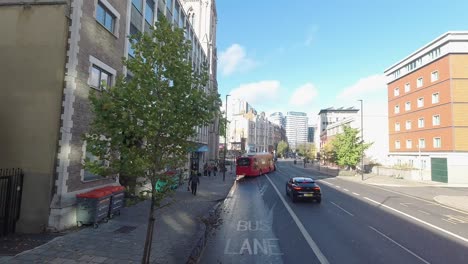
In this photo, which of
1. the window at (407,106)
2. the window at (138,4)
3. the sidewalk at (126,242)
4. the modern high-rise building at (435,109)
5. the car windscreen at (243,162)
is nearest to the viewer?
the sidewalk at (126,242)

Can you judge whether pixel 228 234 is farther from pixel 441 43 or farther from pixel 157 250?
pixel 441 43

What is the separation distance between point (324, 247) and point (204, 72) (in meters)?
7.06

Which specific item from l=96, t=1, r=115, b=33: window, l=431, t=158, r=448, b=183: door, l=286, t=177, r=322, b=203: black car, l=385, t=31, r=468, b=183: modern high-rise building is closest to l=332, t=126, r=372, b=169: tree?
l=385, t=31, r=468, b=183: modern high-rise building

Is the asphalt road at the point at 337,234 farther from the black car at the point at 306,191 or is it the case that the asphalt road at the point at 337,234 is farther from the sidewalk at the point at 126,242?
the sidewalk at the point at 126,242

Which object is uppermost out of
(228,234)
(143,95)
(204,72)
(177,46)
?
(177,46)

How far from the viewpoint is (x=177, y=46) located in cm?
763

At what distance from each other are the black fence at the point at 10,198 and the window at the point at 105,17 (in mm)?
7388

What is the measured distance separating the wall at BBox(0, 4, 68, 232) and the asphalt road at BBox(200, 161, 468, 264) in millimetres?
6815

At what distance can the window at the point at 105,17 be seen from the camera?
13742 millimetres

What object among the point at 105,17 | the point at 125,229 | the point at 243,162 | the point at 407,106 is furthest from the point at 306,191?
the point at 407,106

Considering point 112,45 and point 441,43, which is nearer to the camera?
point 112,45

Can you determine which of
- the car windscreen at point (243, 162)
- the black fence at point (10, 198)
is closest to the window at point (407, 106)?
the car windscreen at point (243, 162)

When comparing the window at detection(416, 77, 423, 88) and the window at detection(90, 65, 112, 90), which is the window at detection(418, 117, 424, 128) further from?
the window at detection(90, 65, 112, 90)

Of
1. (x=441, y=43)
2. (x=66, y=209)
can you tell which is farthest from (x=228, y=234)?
(x=441, y=43)
